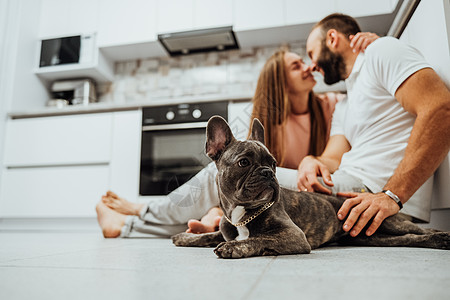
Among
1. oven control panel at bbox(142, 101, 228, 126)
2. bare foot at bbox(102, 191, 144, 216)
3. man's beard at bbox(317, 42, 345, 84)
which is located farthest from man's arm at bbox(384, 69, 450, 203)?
oven control panel at bbox(142, 101, 228, 126)

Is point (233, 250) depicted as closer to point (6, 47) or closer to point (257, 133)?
point (257, 133)

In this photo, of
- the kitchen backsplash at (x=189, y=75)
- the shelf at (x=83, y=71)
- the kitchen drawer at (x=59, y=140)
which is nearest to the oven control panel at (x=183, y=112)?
the kitchen drawer at (x=59, y=140)

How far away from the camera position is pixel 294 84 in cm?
221

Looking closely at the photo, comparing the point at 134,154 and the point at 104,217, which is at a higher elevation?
the point at 134,154

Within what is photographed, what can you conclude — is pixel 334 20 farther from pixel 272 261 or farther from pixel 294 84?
pixel 272 261

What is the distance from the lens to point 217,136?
120 centimetres

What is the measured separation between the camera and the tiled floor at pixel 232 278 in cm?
57

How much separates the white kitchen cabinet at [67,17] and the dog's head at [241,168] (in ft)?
10.1

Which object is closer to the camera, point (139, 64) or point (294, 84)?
point (294, 84)

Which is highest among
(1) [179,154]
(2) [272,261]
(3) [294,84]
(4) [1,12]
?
(4) [1,12]

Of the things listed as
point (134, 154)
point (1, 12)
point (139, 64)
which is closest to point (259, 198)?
point (134, 154)

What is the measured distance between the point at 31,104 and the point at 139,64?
4.05ft

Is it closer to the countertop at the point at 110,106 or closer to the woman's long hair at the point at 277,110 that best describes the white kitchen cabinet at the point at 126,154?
the countertop at the point at 110,106

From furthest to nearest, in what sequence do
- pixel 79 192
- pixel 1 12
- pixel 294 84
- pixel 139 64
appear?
pixel 139 64 → pixel 1 12 → pixel 79 192 → pixel 294 84
